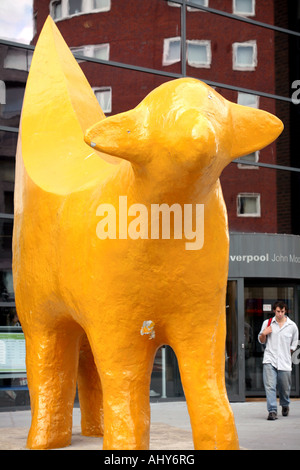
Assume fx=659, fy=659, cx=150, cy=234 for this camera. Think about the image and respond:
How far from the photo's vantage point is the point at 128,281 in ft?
12.4

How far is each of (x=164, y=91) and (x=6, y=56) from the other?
6.77 metres

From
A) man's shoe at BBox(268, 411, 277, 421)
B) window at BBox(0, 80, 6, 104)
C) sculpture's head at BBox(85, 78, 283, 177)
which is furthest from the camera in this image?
window at BBox(0, 80, 6, 104)

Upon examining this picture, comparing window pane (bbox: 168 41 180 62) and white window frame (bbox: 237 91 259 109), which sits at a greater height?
window pane (bbox: 168 41 180 62)

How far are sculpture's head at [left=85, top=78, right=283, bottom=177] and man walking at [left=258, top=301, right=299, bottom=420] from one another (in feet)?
18.1

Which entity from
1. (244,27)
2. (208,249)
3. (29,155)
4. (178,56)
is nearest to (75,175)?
(29,155)

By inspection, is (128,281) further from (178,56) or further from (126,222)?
(178,56)

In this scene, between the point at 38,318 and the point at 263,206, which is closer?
the point at 38,318

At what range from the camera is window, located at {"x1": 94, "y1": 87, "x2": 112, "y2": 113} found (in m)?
10.1

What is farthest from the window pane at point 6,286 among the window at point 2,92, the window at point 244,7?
the window at point 244,7

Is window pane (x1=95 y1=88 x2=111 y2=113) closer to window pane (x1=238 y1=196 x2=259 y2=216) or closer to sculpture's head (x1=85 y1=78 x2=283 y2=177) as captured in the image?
window pane (x1=238 y1=196 x2=259 y2=216)

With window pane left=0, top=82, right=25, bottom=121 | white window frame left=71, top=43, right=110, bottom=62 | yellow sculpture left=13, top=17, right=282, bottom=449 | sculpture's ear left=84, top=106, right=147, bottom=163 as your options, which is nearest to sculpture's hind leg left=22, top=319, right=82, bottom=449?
yellow sculpture left=13, top=17, right=282, bottom=449

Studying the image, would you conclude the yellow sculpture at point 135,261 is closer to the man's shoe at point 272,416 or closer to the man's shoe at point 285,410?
the man's shoe at point 272,416

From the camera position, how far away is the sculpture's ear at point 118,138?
3355mm

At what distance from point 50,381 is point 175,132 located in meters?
2.30
